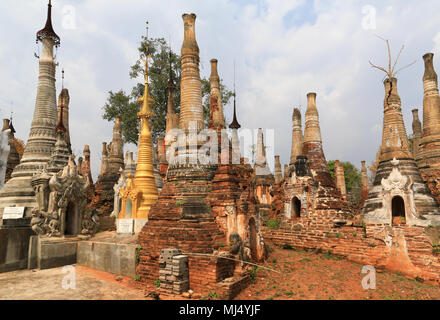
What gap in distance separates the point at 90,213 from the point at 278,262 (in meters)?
8.01

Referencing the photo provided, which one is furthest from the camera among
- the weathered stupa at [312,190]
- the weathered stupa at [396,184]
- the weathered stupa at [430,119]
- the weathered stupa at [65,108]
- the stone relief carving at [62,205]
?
the weathered stupa at [65,108]

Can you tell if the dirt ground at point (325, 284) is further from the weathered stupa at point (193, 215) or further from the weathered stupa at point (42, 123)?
the weathered stupa at point (42, 123)

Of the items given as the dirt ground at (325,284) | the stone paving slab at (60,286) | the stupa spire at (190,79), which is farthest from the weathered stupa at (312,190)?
the stone paving slab at (60,286)

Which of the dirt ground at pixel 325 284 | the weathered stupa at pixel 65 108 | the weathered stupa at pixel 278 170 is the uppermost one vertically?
the weathered stupa at pixel 65 108

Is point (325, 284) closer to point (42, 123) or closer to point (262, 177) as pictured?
point (42, 123)

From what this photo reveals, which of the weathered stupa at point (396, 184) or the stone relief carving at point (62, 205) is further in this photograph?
the stone relief carving at point (62, 205)

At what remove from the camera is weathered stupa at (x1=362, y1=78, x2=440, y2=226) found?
9961 millimetres

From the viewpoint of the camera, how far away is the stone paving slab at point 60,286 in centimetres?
696

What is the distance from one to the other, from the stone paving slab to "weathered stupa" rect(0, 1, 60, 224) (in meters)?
4.46

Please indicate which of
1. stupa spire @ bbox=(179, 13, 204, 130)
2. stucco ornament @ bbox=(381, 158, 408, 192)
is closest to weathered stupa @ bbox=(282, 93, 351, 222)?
stucco ornament @ bbox=(381, 158, 408, 192)

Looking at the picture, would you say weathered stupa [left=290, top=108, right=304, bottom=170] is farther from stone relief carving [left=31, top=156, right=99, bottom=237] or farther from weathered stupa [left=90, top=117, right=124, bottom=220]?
stone relief carving [left=31, top=156, right=99, bottom=237]

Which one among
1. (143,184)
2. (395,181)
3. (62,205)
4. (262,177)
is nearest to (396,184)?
(395,181)

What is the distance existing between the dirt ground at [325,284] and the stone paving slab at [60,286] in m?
3.35

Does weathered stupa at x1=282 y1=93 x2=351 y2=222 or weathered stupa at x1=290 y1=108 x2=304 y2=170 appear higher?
weathered stupa at x1=290 y1=108 x2=304 y2=170
